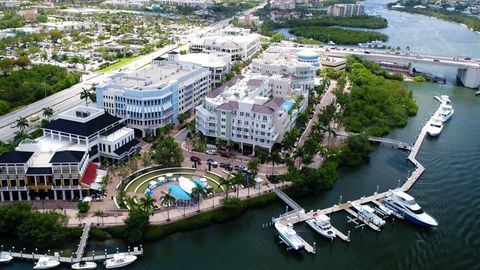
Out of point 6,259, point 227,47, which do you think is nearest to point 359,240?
point 6,259

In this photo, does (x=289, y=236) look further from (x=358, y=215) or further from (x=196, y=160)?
(x=196, y=160)

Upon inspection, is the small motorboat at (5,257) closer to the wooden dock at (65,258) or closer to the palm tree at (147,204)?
the wooden dock at (65,258)

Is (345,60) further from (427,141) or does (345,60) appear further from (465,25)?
(465,25)

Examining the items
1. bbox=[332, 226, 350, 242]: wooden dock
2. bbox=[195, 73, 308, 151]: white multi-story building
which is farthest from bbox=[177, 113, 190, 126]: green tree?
bbox=[332, 226, 350, 242]: wooden dock

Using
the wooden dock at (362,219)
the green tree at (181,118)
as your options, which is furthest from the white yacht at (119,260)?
the green tree at (181,118)

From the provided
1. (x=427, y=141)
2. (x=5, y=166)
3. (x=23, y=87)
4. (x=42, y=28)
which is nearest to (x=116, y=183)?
(x=5, y=166)
